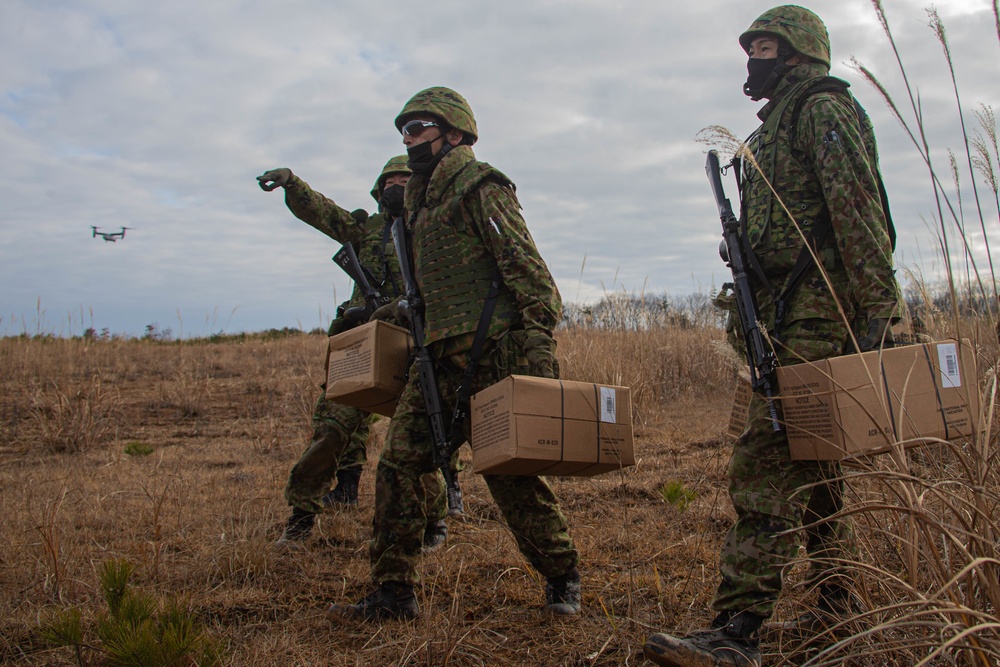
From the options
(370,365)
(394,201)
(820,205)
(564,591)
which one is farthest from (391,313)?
(820,205)

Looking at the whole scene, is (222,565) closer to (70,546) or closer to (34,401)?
(70,546)

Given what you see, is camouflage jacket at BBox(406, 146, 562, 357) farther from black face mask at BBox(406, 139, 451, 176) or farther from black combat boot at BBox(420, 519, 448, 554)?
black combat boot at BBox(420, 519, 448, 554)

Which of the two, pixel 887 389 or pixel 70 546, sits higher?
pixel 887 389

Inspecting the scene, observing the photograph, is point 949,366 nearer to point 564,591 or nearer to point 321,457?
point 564,591

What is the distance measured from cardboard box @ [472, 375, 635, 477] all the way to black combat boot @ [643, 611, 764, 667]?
71 cm

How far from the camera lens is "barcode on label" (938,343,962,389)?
2.30 m

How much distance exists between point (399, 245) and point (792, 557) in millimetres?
2203

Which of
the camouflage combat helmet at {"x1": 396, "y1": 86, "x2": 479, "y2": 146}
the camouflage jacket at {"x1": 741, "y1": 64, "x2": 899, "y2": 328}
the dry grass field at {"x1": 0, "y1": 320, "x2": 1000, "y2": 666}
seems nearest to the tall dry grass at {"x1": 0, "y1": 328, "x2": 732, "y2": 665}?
the dry grass field at {"x1": 0, "y1": 320, "x2": 1000, "y2": 666}

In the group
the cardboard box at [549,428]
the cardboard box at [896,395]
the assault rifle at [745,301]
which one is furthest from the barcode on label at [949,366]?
the cardboard box at [549,428]

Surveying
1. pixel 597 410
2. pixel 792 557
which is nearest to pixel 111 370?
pixel 597 410

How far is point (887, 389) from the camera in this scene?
6.95ft

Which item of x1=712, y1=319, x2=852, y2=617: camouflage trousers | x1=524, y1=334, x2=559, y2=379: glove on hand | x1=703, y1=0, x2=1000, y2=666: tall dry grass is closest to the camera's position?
x1=703, y1=0, x2=1000, y2=666: tall dry grass

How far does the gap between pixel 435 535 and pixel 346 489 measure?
3.43 ft

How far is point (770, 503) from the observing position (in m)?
2.52
